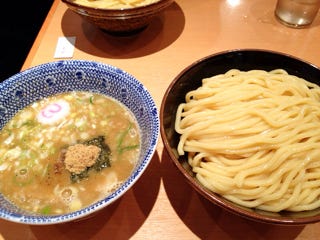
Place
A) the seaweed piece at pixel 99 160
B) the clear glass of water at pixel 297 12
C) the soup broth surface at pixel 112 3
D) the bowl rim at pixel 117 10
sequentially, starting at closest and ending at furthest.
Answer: the seaweed piece at pixel 99 160, the bowl rim at pixel 117 10, the soup broth surface at pixel 112 3, the clear glass of water at pixel 297 12

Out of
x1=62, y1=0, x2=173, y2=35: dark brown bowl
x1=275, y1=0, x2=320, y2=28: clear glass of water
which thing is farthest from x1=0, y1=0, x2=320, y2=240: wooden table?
x1=62, y1=0, x2=173, y2=35: dark brown bowl

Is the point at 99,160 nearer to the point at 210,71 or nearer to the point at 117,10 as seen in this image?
the point at 210,71

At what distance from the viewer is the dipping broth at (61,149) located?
99 centimetres

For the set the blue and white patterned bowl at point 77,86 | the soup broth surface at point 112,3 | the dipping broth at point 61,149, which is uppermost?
the soup broth surface at point 112,3

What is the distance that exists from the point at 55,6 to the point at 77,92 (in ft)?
3.31

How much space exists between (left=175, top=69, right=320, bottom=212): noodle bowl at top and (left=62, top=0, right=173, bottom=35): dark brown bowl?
0.51 m

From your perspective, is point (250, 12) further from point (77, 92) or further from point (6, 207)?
point (6, 207)

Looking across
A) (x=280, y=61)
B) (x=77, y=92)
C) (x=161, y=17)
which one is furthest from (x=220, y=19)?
(x=77, y=92)

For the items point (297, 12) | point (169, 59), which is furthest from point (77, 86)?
point (297, 12)

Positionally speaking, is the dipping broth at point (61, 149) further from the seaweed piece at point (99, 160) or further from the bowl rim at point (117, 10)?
the bowl rim at point (117, 10)

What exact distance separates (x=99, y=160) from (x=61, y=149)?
6.7 inches

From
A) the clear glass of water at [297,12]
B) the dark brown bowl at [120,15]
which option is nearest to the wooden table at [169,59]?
the clear glass of water at [297,12]

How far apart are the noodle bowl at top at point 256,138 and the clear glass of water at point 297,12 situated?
2.43ft

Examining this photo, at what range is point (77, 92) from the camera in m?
1.31
